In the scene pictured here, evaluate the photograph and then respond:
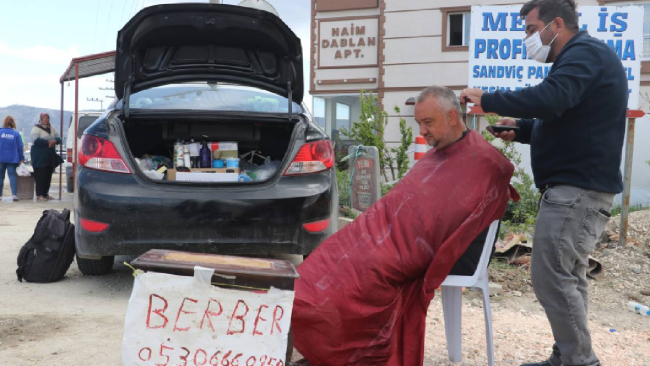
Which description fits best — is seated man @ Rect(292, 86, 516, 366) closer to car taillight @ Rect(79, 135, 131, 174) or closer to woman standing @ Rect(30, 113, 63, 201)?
car taillight @ Rect(79, 135, 131, 174)

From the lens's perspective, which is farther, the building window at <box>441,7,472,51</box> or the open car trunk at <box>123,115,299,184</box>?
the building window at <box>441,7,472,51</box>

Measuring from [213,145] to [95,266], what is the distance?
1.35 metres

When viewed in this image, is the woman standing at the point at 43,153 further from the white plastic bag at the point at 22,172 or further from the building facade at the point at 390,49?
the building facade at the point at 390,49

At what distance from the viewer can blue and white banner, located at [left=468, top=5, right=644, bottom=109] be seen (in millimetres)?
6121

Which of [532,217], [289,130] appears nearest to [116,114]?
[289,130]

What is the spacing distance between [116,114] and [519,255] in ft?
12.0

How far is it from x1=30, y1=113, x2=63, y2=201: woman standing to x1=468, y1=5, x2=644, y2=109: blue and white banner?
8682 millimetres

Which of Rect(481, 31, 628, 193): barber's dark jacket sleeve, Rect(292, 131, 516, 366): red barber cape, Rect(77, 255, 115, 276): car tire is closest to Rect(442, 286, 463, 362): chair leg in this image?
Rect(292, 131, 516, 366): red barber cape

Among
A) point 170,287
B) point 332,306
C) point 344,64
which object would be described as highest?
point 344,64

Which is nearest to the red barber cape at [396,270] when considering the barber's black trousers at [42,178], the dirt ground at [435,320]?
the dirt ground at [435,320]

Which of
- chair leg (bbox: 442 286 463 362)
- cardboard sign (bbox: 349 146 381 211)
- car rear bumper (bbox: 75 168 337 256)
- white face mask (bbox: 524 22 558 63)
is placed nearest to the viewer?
white face mask (bbox: 524 22 558 63)

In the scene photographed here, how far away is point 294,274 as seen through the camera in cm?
217

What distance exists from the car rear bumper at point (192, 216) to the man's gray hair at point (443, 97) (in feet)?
4.55

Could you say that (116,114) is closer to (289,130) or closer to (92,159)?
(92,159)
